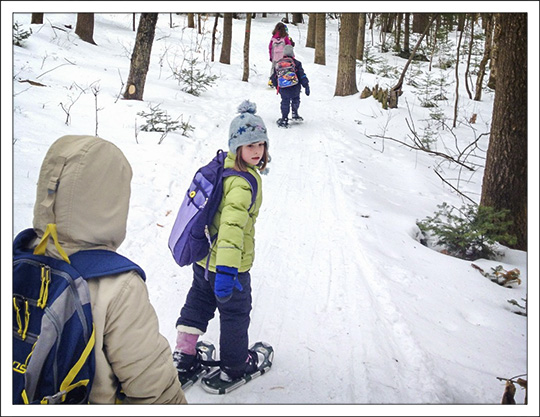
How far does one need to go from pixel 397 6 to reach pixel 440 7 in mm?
243

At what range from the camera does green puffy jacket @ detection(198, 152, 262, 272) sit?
7.89ft

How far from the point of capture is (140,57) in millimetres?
8375

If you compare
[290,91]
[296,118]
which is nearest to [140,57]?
[290,91]

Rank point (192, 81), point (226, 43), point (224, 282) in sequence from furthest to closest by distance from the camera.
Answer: point (226, 43)
point (192, 81)
point (224, 282)

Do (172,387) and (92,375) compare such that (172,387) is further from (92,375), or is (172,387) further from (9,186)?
(9,186)

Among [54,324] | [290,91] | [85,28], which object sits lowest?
[54,324]

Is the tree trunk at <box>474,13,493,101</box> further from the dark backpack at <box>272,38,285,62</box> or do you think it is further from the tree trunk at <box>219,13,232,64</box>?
the tree trunk at <box>219,13,232,64</box>

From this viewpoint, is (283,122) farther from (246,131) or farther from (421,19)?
(246,131)

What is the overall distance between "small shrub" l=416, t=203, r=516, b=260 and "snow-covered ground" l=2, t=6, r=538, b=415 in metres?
0.20

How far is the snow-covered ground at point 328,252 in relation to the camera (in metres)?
2.78

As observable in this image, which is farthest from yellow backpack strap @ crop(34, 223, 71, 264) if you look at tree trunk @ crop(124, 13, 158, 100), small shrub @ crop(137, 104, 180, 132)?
tree trunk @ crop(124, 13, 158, 100)

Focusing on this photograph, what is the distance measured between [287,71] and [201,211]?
6603 mm

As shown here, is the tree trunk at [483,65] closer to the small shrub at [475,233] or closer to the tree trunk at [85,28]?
the small shrub at [475,233]

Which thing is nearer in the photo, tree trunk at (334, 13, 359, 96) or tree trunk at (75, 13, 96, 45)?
tree trunk at (334, 13, 359, 96)
